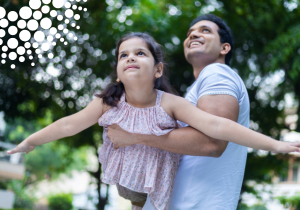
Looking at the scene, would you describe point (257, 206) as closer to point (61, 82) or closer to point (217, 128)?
point (61, 82)

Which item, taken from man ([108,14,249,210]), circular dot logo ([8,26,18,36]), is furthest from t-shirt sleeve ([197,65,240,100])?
circular dot logo ([8,26,18,36])

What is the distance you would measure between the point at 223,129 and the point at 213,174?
14.4 inches

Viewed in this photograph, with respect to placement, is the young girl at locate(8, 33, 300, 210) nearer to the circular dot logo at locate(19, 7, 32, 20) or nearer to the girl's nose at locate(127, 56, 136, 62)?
the girl's nose at locate(127, 56, 136, 62)

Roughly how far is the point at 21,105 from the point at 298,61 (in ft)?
21.1

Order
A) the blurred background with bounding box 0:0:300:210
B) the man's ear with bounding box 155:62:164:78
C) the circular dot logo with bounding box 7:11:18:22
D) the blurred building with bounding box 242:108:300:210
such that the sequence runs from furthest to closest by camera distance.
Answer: the blurred building with bounding box 242:108:300:210 < the blurred background with bounding box 0:0:300:210 < the circular dot logo with bounding box 7:11:18:22 < the man's ear with bounding box 155:62:164:78

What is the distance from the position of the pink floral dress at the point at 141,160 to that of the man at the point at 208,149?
0.20ft

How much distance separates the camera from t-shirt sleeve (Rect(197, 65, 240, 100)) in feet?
5.98

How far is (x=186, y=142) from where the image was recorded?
168 centimetres

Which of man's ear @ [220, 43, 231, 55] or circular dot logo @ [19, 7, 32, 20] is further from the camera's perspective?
circular dot logo @ [19, 7, 32, 20]

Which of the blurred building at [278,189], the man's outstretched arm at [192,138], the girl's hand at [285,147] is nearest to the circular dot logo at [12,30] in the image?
the man's outstretched arm at [192,138]

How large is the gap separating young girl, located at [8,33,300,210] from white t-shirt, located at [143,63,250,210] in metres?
0.08

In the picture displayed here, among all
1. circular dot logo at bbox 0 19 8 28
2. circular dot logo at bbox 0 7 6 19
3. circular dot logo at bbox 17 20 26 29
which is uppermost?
circular dot logo at bbox 0 7 6 19

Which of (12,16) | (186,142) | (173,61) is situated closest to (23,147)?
(186,142)

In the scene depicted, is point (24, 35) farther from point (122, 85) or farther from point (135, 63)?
point (135, 63)
